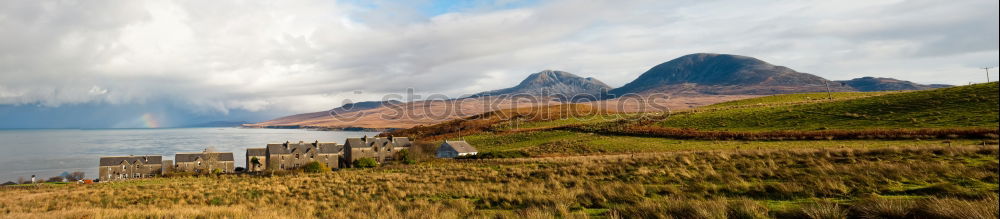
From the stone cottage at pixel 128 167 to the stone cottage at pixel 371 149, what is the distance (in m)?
25.5

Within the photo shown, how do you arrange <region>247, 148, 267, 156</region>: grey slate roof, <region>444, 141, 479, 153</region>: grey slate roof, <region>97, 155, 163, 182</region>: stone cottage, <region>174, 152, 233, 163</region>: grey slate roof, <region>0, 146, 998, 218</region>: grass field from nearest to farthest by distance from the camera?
1. <region>0, 146, 998, 218</region>: grass field
2. <region>444, 141, 479, 153</region>: grey slate roof
3. <region>97, 155, 163, 182</region>: stone cottage
4. <region>174, 152, 233, 163</region>: grey slate roof
5. <region>247, 148, 267, 156</region>: grey slate roof

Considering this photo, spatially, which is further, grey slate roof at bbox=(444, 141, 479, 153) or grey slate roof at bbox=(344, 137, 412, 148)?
grey slate roof at bbox=(344, 137, 412, 148)

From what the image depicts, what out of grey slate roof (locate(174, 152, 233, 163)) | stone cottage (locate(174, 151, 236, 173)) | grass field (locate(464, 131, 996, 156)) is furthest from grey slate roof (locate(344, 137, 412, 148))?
grey slate roof (locate(174, 152, 233, 163))

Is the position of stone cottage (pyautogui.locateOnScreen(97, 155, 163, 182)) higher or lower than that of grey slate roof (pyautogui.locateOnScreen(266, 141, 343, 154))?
lower

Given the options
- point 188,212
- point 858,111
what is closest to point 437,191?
point 188,212

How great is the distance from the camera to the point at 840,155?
18.2 metres

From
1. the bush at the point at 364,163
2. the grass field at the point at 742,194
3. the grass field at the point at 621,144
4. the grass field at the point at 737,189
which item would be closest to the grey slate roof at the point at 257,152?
the bush at the point at 364,163

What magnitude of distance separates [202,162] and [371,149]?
25255 mm

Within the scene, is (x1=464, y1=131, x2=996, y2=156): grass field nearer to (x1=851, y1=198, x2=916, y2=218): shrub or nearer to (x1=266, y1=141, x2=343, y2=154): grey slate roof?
(x1=851, y1=198, x2=916, y2=218): shrub

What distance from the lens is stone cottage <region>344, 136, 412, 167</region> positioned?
231 feet

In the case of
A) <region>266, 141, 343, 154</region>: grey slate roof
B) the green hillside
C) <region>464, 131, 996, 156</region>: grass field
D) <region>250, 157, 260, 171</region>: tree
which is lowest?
<region>250, 157, 260, 171</region>: tree

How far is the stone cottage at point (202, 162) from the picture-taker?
221ft

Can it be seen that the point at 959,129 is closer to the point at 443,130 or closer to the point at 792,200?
the point at 792,200

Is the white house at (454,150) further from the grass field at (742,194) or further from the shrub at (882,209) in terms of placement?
the shrub at (882,209)
